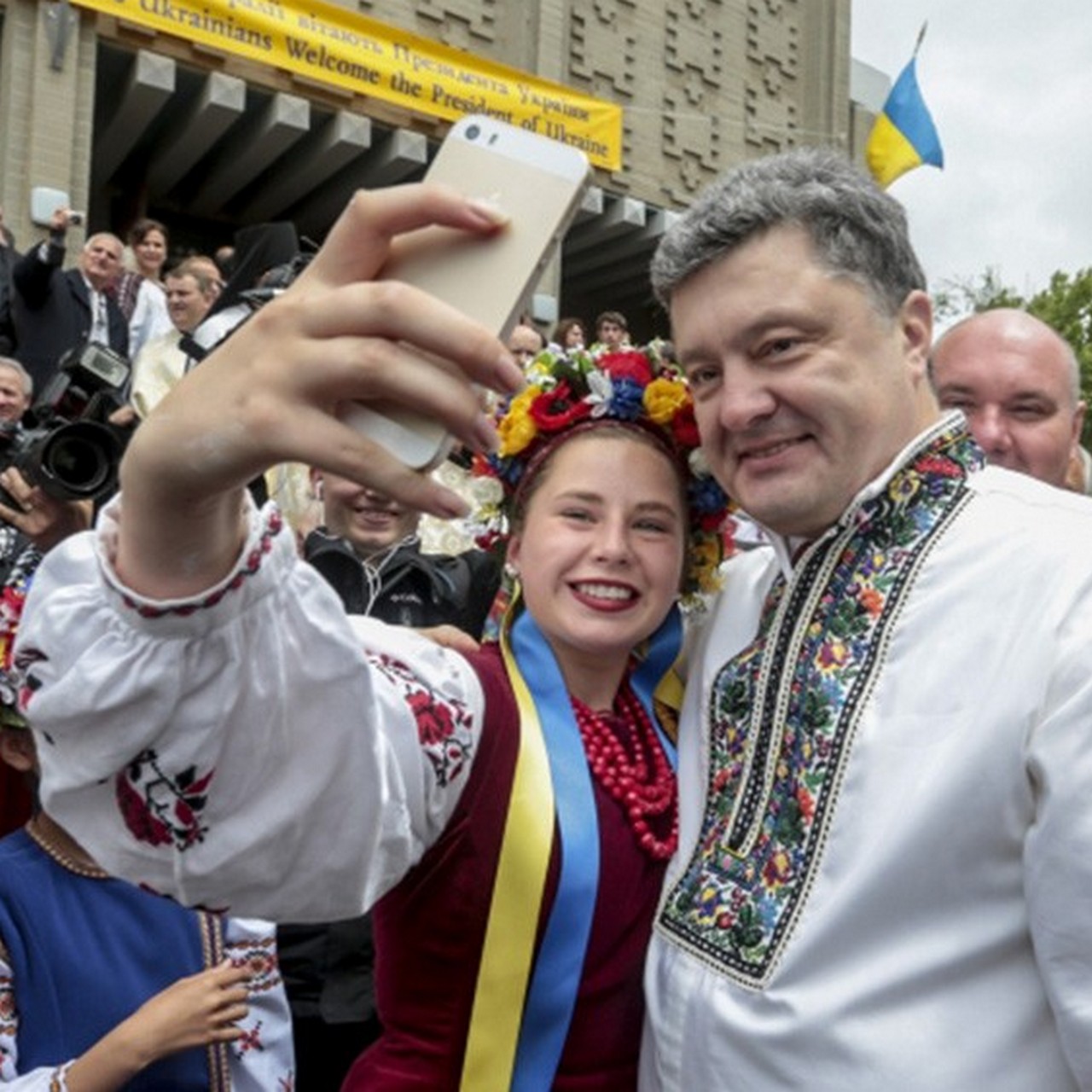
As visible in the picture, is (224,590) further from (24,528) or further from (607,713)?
(24,528)

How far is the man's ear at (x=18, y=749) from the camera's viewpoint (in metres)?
2.42

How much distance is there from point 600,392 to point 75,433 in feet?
4.93

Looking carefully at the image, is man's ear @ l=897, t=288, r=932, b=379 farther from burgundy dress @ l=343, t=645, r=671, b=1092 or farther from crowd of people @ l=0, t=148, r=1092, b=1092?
burgundy dress @ l=343, t=645, r=671, b=1092

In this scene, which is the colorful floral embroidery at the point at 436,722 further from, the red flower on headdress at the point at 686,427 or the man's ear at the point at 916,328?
the man's ear at the point at 916,328

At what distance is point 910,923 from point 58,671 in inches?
33.3

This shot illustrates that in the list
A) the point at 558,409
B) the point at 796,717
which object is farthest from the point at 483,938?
the point at 558,409

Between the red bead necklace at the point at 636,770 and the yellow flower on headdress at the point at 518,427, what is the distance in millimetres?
389

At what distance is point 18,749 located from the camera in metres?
2.44

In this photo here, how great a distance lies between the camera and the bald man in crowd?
8.79 ft

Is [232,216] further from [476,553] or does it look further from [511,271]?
[511,271]

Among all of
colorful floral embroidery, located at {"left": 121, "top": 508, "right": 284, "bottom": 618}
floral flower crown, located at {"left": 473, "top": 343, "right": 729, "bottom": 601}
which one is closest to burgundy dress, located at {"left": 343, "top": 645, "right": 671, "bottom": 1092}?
floral flower crown, located at {"left": 473, "top": 343, "right": 729, "bottom": 601}

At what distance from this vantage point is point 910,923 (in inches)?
52.0

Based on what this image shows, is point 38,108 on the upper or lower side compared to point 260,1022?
upper

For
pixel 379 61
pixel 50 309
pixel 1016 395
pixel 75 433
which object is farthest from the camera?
pixel 379 61
